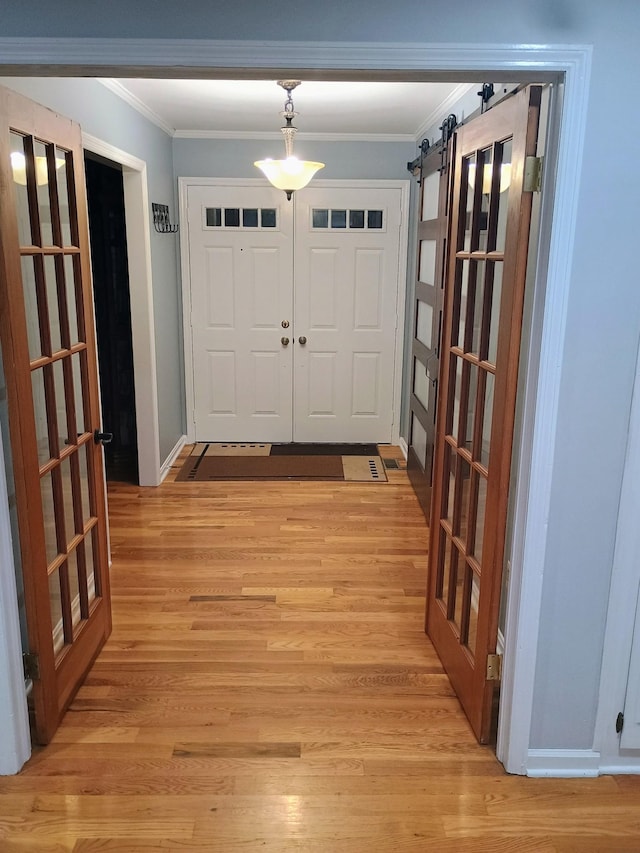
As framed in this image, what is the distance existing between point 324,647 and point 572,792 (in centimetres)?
112

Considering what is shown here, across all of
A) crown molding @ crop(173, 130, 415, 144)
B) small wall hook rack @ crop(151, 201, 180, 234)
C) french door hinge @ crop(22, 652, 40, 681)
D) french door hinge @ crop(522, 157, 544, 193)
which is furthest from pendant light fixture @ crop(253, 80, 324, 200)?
french door hinge @ crop(22, 652, 40, 681)

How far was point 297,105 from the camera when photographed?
425cm

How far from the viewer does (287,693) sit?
261cm

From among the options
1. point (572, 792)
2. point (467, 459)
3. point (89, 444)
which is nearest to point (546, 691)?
point (572, 792)

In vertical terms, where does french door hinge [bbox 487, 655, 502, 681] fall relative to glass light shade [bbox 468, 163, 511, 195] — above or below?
below

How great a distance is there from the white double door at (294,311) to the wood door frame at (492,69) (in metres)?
3.67

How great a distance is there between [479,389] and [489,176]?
714 millimetres

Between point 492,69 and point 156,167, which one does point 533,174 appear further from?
point 156,167

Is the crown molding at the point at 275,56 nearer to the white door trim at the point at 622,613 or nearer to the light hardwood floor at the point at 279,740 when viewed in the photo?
the white door trim at the point at 622,613

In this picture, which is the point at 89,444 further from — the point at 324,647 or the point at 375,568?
the point at 375,568

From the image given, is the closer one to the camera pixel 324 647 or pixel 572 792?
pixel 572 792

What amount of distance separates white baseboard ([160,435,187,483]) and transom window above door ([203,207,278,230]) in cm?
177

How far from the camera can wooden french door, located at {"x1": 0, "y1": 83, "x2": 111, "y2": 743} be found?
204 centimetres

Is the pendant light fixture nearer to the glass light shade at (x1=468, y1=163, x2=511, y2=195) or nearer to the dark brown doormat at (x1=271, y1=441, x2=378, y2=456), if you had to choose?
the glass light shade at (x1=468, y1=163, x2=511, y2=195)
